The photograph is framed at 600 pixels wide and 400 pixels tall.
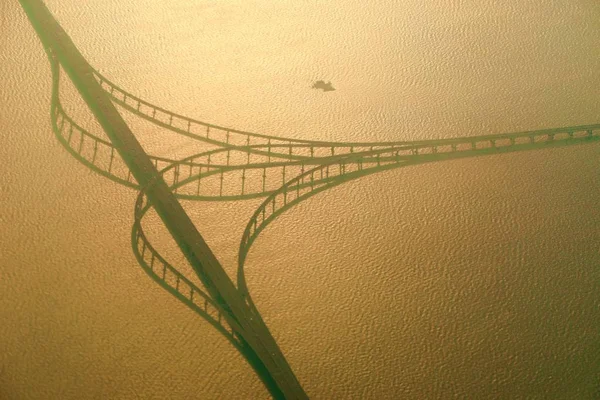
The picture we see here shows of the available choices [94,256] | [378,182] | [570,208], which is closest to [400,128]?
[378,182]

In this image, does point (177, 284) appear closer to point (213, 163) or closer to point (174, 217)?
point (174, 217)

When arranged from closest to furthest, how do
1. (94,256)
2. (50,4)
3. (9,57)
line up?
(94,256) → (9,57) → (50,4)

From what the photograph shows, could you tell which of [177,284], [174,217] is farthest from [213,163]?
[177,284]

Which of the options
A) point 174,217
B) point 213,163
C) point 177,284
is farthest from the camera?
point 213,163

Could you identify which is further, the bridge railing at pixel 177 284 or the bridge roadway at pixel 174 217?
the bridge railing at pixel 177 284

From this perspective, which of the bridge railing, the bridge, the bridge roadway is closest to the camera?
the bridge roadway

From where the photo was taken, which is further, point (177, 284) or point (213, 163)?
point (213, 163)

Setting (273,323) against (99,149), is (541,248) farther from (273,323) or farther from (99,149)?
(99,149)
